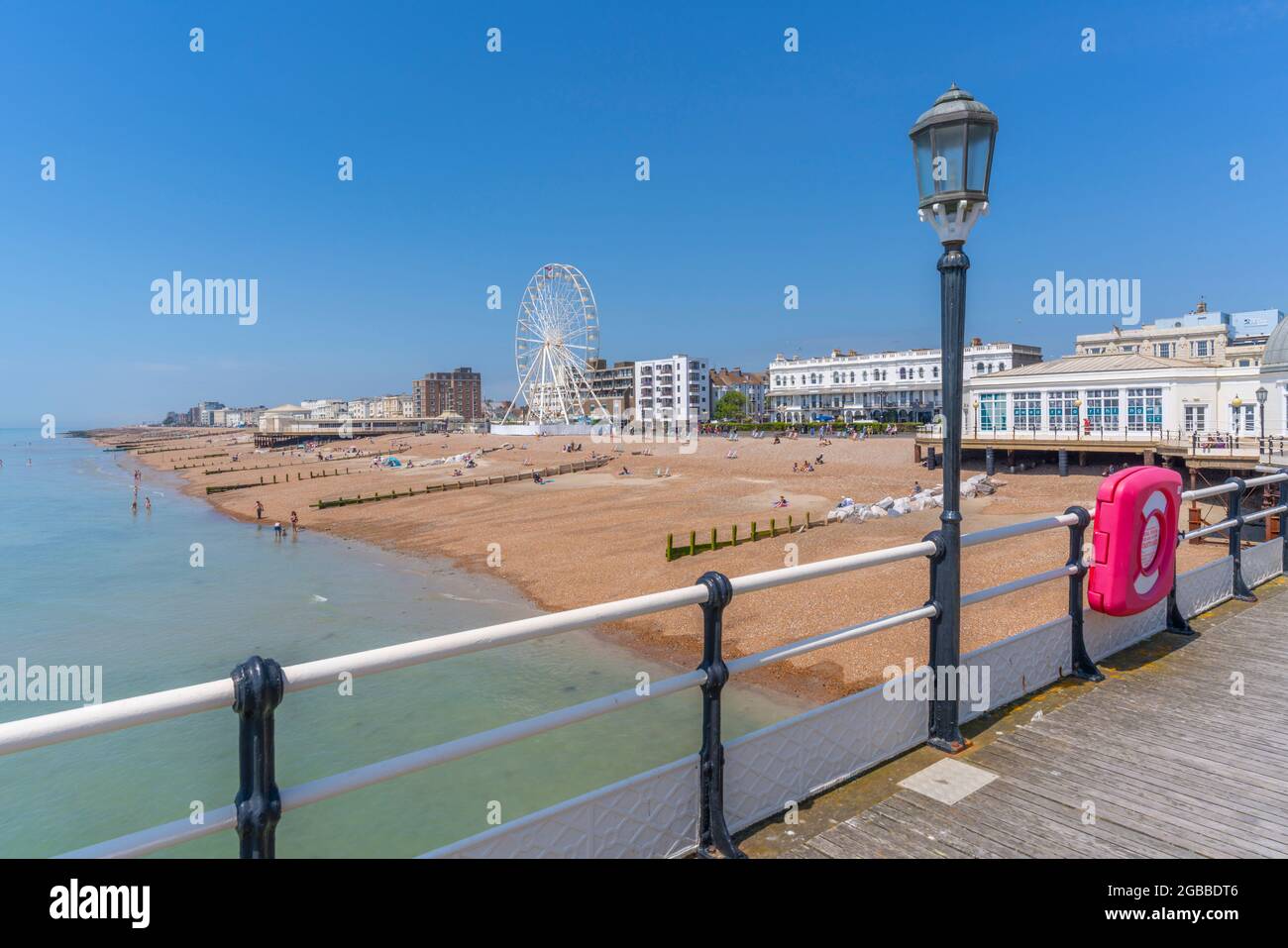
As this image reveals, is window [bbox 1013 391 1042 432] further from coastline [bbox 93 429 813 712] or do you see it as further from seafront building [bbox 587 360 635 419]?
seafront building [bbox 587 360 635 419]

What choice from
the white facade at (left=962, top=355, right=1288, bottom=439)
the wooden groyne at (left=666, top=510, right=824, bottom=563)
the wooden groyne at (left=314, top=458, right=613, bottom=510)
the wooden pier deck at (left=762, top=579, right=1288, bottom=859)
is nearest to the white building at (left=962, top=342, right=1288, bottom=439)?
the white facade at (left=962, top=355, right=1288, bottom=439)

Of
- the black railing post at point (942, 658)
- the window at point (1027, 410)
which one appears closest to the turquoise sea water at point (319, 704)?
the black railing post at point (942, 658)

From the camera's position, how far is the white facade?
38312 millimetres

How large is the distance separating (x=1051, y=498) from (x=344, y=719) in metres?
31.9

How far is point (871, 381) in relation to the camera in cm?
10181

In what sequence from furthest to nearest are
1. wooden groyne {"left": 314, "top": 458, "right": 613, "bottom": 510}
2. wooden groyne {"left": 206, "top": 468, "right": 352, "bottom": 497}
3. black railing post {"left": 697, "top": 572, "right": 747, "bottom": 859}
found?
wooden groyne {"left": 206, "top": 468, "right": 352, "bottom": 497}
wooden groyne {"left": 314, "top": 458, "right": 613, "bottom": 510}
black railing post {"left": 697, "top": 572, "right": 747, "bottom": 859}

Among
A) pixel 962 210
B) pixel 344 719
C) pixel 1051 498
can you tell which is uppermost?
pixel 962 210

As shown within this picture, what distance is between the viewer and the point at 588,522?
37.1 meters

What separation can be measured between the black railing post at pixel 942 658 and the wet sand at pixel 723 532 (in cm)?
1102

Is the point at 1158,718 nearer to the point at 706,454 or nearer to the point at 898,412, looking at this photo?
the point at 706,454

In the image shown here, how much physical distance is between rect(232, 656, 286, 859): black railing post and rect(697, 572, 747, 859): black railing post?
1601 mm

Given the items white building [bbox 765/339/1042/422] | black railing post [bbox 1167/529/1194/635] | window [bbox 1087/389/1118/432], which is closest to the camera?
black railing post [bbox 1167/529/1194/635]
